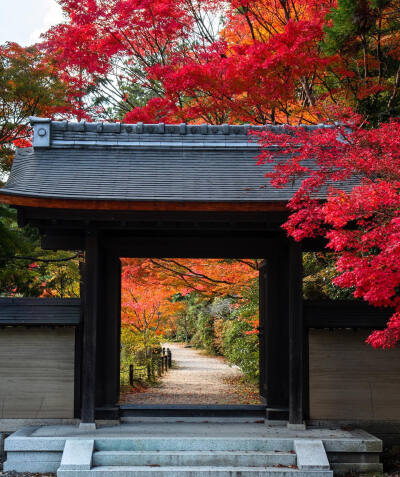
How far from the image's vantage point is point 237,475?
5953mm

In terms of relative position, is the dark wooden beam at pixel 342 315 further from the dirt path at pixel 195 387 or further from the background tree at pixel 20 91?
the background tree at pixel 20 91

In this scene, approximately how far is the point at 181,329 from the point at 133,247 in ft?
78.2

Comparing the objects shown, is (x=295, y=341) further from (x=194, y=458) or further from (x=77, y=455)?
(x=77, y=455)

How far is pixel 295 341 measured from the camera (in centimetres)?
713

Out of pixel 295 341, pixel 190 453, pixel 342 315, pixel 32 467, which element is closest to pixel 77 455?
pixel 32 467

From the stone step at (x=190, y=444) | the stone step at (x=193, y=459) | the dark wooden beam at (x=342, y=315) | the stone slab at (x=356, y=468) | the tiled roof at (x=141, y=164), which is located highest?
the tiled roof at (x=141, y=164)

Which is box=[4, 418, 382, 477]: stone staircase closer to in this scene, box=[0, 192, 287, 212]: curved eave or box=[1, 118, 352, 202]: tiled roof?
box=[0, 192, 287, 212]: curved eave

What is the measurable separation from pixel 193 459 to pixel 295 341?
201cm

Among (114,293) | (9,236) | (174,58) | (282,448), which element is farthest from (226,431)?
(174,58)

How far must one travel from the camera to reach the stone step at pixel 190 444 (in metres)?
6.39

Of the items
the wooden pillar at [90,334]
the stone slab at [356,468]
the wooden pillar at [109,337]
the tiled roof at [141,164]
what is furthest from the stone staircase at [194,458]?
the tiled roof at [141,164]

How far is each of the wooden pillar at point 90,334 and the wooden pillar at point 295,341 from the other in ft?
8.40

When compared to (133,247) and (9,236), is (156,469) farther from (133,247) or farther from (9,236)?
(9,236)

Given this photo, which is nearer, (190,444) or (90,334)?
(190,444)
